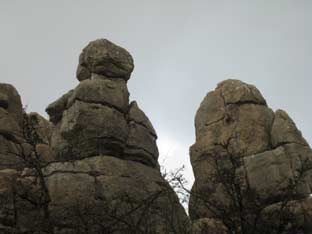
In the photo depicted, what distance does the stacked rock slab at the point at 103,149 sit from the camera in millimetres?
24531

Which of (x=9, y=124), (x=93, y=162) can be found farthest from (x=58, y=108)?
(x=93, y=162)

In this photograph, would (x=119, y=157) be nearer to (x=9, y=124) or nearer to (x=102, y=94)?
(x=102, y=94)

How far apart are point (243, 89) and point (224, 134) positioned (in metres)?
3.45

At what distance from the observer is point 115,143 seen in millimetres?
28938

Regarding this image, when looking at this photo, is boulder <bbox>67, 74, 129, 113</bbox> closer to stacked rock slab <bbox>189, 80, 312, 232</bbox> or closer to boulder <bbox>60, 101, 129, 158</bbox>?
boulder <bbox>60, 101, 129, 158</bbox>

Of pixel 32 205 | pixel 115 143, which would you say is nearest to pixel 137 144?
pixel 115 143

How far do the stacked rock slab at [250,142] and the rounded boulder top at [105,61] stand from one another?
7.16 m

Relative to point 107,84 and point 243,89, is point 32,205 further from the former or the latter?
point 243,89

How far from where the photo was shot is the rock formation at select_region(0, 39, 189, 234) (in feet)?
75.6

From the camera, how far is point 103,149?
28.5 m

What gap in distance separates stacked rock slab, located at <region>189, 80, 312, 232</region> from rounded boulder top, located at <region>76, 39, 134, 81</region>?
716cm

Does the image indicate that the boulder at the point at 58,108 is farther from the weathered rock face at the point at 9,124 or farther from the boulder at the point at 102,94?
the weathered rock face at the point at 9,124

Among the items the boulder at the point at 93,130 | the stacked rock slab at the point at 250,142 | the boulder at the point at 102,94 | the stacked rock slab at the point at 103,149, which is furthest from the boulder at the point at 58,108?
the stacked rock slab at the point at 250,142

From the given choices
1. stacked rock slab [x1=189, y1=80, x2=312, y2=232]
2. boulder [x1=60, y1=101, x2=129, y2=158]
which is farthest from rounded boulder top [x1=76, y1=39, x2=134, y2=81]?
stacked rock slab [x1=189, y1=80, x2=312, y2=232]
